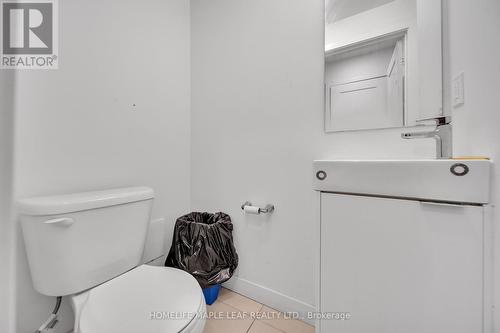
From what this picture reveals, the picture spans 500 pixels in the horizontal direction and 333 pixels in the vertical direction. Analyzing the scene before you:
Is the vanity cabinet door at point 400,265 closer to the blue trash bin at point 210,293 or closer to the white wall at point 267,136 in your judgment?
the white wall at point 267,136

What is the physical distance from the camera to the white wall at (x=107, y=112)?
0.79m

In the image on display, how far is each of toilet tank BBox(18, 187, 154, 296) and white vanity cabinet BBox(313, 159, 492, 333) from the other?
2.74 ft

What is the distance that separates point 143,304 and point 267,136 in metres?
0.93

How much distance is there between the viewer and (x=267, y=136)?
114 cm

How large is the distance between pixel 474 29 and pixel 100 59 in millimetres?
1479

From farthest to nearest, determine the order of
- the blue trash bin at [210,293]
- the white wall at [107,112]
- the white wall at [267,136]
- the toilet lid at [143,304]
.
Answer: the blue trash bin at [210,293]
the white wall at [267,136]
the white wall at [107,112]
the toilet lid at [143,304]

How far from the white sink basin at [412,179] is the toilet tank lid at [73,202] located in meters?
0.81

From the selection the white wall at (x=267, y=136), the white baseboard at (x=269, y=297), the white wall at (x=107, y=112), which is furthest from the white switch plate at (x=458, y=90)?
the white wall at (x=107, y=112)

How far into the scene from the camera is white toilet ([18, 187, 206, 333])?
2.00ft

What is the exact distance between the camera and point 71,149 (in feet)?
2.93

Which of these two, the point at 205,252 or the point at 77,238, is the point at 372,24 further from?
the point at 77,238

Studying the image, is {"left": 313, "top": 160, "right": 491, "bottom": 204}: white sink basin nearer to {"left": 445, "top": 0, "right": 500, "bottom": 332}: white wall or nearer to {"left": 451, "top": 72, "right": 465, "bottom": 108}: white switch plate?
{"left": 445, "top": 0, "right": 500, "bottom": 332}: white wall

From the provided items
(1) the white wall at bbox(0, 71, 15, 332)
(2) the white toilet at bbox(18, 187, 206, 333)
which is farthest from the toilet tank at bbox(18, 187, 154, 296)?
(1) the white wall at bbox(0, 71, 15, 332)

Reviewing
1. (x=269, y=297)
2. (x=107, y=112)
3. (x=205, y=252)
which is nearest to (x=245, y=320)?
(x=269, y=297)
